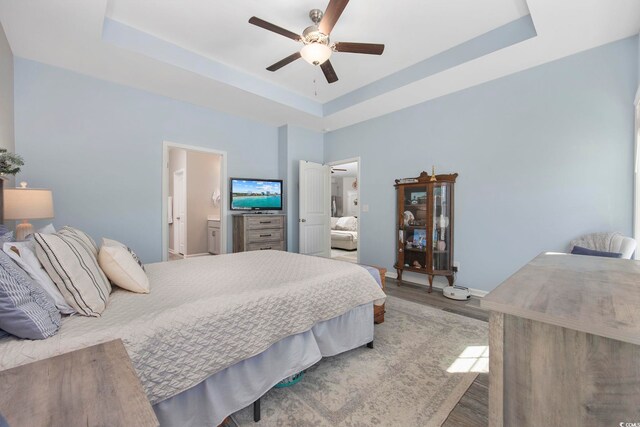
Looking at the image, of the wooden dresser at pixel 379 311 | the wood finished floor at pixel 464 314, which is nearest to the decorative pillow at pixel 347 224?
the wood finished floor at pixel 464 314

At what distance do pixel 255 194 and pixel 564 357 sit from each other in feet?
14.3

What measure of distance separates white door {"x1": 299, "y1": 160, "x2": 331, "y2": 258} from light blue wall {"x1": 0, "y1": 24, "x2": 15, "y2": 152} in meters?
3.45

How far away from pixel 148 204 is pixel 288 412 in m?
3.27

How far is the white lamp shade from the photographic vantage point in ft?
6.64

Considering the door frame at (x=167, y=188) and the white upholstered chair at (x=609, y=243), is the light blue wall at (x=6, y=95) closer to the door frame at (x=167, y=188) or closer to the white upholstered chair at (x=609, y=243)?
the door frame at (x=167, y=188)

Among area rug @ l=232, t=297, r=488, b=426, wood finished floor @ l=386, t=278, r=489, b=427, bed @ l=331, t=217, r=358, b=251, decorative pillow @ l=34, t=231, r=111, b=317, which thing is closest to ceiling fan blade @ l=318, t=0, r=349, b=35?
decorative pillow @ l=34, t=231, r=111, b=317

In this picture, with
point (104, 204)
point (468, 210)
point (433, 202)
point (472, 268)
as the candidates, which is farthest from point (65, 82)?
point (472, 268)

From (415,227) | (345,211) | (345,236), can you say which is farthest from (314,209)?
(345,211)

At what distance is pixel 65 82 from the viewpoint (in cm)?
308

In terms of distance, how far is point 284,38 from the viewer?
2.88 metres

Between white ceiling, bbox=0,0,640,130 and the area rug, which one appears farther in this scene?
white ceiling, bbox=0,0,640,130

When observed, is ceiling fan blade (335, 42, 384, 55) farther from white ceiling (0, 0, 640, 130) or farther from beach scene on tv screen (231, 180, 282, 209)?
beach scene on tv screen (231, 180, 282, 209)

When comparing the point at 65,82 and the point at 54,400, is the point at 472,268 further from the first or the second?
the point at 65,82

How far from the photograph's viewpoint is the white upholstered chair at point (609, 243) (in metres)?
2.23
